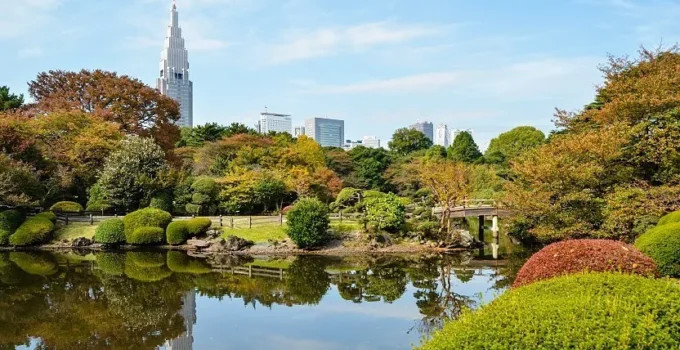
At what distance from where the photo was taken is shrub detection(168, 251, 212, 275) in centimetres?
1706

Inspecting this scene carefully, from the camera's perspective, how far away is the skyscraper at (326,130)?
458 ft

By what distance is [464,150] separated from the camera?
4434 cm

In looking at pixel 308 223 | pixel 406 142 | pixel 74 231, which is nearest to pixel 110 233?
pixel 74 231

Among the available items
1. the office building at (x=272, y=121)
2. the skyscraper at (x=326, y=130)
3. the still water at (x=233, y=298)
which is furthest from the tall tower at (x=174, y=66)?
the still water at (x=233, y=298)

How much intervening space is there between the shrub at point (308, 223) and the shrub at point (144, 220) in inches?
238

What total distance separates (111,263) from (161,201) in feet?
22.4

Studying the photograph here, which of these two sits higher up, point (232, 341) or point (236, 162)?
point (236, 162)

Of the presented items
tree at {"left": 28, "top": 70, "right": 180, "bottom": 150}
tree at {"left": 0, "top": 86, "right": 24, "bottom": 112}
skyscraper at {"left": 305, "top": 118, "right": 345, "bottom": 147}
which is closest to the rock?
tree at {"left": 28, "top": 70, "right": 180, "bottom": 150}

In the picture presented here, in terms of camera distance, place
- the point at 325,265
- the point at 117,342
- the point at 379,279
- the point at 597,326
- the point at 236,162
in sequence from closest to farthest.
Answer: the point at 597,326, the point at 117,342, the point at 379,279, the point at 325,265, the point at 236,162

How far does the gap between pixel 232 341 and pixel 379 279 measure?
666 cm

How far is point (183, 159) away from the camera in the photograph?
36906mm

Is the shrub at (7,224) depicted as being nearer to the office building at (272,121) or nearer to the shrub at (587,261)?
the shrub at (587,261)

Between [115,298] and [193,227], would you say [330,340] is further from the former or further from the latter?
[193,227]

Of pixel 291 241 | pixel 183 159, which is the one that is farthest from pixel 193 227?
pixel 183 159
